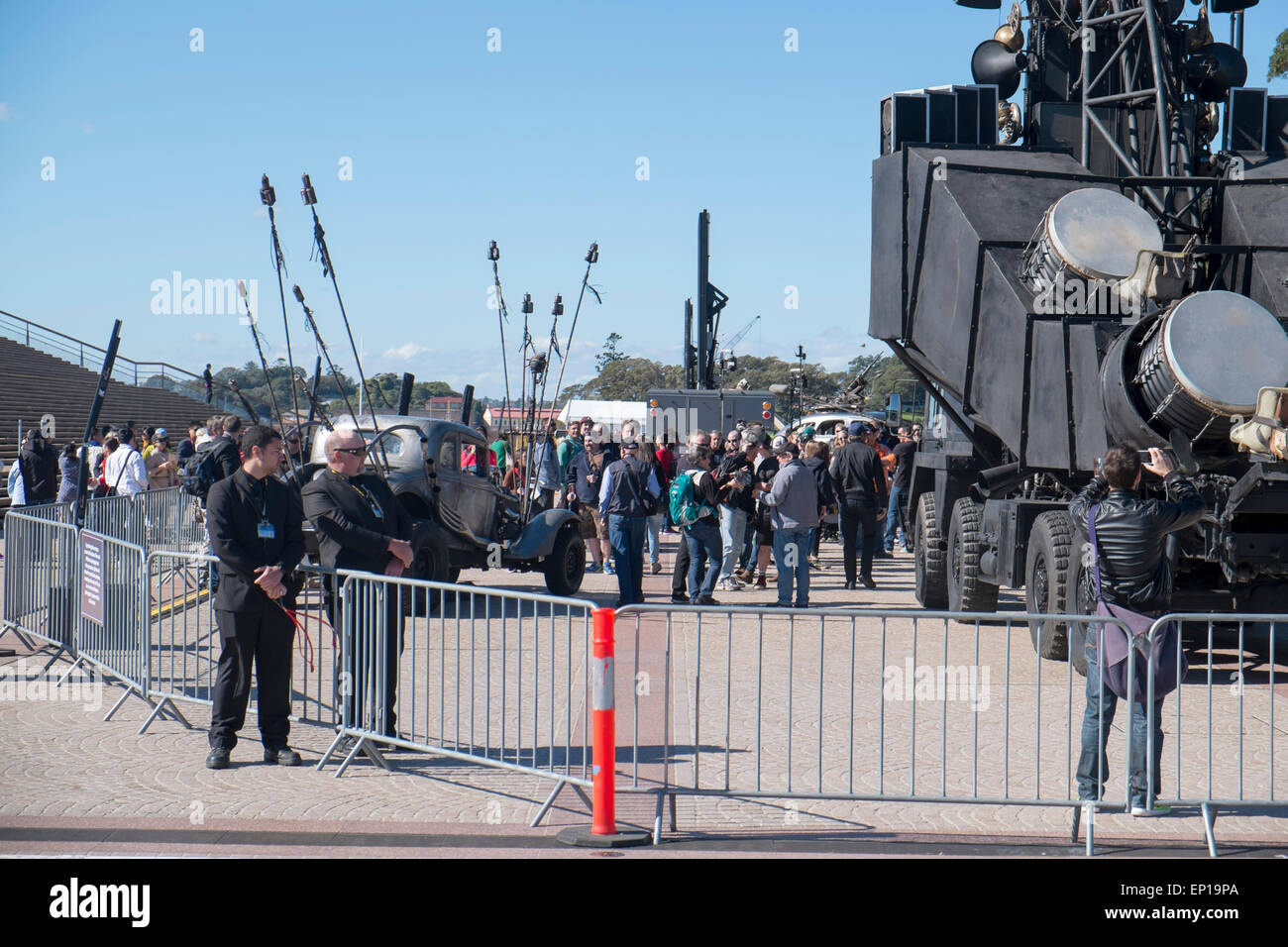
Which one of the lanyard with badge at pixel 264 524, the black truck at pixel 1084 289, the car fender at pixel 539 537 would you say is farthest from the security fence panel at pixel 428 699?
the car fender at pixel 539 537

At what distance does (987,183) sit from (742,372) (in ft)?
404

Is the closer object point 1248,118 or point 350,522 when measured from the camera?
point 350,522

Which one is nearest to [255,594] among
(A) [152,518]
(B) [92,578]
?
(B) [92,578]

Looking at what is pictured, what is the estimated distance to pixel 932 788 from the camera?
689cm

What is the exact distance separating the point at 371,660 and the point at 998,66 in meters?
→ 9.43

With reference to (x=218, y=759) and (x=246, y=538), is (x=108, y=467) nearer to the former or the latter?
(x=246, y=538)

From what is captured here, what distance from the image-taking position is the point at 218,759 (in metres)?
7.26

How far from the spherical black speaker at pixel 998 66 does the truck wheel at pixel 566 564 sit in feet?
21.9

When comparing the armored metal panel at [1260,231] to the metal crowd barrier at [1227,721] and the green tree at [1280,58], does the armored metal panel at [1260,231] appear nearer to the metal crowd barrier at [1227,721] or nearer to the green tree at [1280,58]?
the metal crowd barrier at [1227,721]
